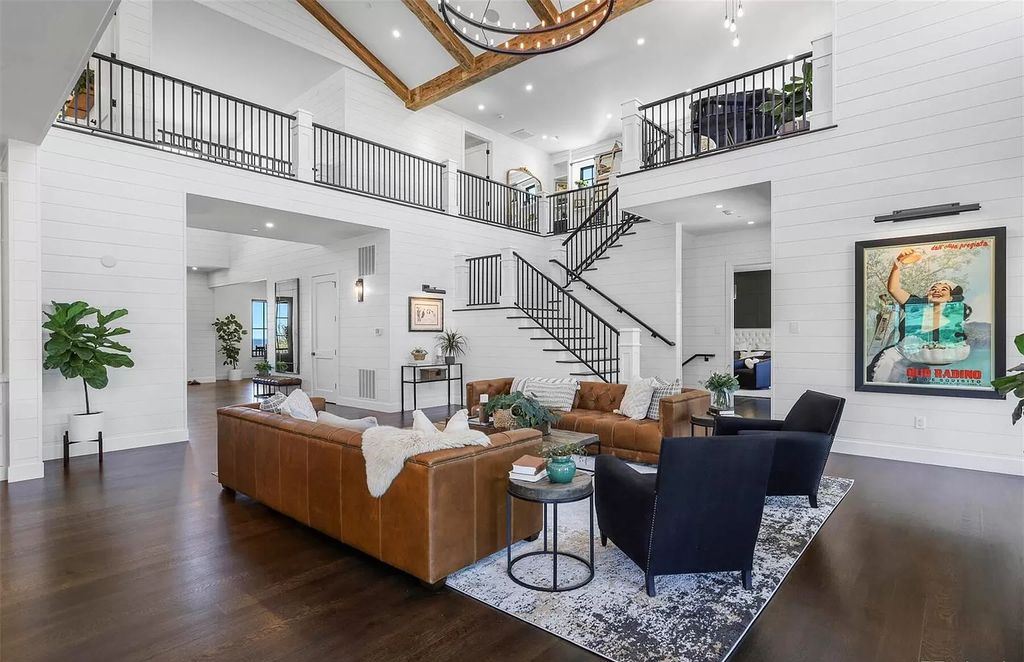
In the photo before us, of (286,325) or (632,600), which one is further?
(286,325)

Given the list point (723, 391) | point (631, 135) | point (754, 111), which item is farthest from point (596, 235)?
point (723, 391)

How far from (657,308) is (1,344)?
798 cm

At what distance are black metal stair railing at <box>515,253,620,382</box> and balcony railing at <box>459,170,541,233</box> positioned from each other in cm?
161

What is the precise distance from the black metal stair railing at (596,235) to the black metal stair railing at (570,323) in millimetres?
702

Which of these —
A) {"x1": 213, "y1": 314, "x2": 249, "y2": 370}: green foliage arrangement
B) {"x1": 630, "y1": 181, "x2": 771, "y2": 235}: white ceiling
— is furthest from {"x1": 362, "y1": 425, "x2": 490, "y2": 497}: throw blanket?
{"x1": 213, "y1": 314, "x2": 249, "y2": 370}: green foliage arrangement

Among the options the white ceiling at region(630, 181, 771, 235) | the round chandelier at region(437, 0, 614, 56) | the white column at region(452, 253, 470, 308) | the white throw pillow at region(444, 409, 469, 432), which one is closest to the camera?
the white throw pillow at region(444, 409, 469, 432)

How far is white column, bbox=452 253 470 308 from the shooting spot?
368 inches

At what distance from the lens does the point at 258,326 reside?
46.0 ft

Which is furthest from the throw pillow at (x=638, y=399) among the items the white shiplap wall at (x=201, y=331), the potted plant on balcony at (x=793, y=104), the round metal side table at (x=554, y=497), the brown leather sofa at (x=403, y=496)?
the white shiplap wall at (x=201, y=331)

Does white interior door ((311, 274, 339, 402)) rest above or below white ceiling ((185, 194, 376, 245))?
below

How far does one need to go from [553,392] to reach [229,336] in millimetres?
10831

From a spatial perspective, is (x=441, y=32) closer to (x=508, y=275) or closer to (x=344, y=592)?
(x=508, y=275)

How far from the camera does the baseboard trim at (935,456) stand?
4633 millimetres

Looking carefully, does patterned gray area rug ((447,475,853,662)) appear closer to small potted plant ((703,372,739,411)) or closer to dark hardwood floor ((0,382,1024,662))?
dark hardwood floor ((0,382,1024,662))
